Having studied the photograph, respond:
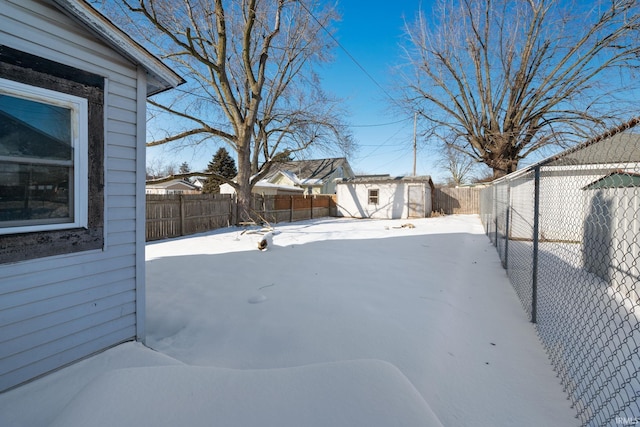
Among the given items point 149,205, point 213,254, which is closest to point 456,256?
point 213,254

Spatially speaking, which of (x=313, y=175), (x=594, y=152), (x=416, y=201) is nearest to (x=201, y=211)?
(x=594, y=152)

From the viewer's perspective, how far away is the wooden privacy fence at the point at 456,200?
1883cm

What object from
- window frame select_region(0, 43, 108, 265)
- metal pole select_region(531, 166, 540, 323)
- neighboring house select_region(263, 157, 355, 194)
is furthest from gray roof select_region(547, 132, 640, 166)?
neighboring house select_region(263, 157, 355, 194)

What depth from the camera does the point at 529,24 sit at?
12.5 m

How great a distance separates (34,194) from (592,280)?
5.81 m

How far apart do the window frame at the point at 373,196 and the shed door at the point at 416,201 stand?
6.59 ft

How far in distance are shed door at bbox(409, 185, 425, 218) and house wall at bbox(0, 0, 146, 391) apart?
1622cm

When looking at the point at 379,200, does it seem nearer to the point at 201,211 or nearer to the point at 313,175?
the point at 201,211

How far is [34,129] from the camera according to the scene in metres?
2.09

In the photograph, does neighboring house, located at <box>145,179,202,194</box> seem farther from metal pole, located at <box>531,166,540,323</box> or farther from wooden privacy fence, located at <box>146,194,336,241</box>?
metal pole, located at <box>531,166,540,323</box>

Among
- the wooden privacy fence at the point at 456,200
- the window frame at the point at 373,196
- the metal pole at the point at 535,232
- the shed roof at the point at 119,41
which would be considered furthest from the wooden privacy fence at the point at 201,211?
the wooden privacy fence at the point at 456,200

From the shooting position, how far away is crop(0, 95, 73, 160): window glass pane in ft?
6.46

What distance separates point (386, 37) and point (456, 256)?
12.0 m

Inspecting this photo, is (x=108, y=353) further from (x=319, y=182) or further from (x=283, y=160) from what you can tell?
(x=319, y=182)
